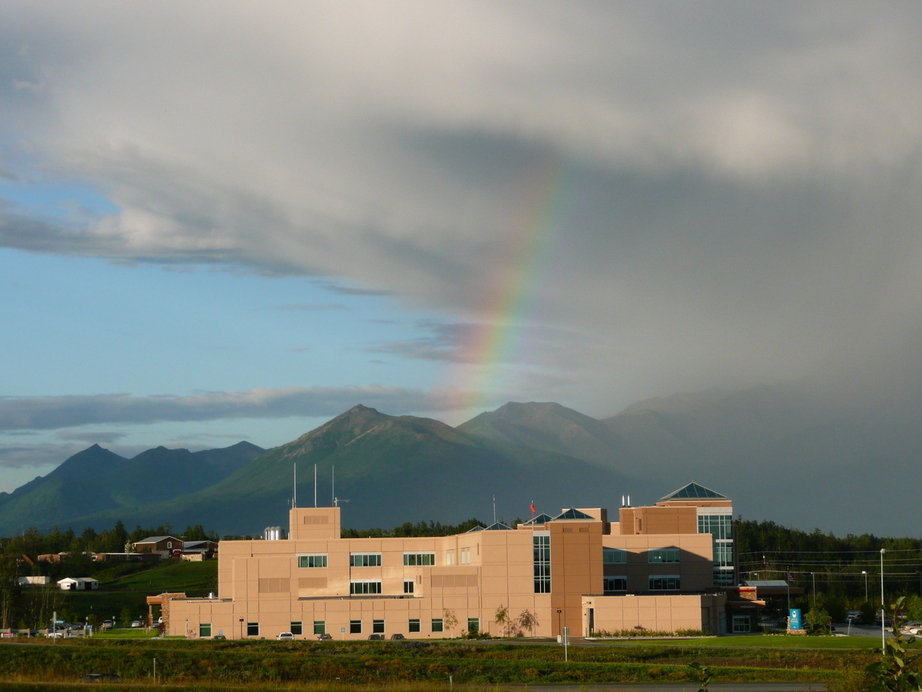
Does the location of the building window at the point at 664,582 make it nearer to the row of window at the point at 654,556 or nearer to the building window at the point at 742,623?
the row of window at the point at 654,556

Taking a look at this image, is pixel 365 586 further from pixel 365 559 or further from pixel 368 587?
pixel 365 559

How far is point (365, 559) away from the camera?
136 metres

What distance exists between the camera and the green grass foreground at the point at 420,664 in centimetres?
7100

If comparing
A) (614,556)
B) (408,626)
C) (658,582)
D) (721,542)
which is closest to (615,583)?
(614,556)

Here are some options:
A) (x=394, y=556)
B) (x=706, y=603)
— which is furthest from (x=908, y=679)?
(x=394, y=556)

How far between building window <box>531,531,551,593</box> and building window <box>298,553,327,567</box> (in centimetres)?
2833

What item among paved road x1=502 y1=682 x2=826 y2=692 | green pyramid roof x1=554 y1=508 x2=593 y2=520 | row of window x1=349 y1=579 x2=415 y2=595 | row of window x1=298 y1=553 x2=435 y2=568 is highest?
green pyramid roof x1=554 y1=508 x2=593 y2=520

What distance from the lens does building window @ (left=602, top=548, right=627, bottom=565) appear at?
426 ft

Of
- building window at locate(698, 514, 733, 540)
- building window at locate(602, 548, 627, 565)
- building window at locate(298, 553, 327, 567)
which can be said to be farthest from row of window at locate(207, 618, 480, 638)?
building window at locate(698, 514, 733, 540)

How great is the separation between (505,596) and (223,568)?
140 ft

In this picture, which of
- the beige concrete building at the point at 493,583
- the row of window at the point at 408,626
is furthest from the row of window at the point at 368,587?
the row of window at the point at 408,626

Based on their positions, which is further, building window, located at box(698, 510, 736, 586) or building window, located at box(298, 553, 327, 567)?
building window, located at box(698, 510, 736, 586)

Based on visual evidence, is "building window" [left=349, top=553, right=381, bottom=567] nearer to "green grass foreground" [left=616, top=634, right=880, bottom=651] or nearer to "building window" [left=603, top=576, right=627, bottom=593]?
"building window" [left=603, top=576, right=627, bottom=593]

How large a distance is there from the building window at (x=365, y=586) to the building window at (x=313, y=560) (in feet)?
14.3
